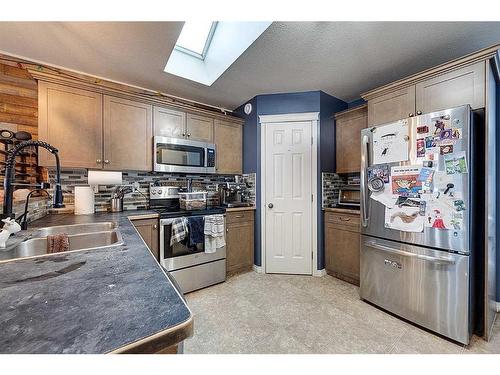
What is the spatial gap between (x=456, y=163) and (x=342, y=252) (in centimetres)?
150

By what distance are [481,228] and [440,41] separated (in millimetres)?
1551

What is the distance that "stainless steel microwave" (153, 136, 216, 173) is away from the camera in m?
2.51

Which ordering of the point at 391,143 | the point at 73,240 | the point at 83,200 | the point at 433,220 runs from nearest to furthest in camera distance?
the point at 73,240, the point at 433,220, the point at 391,143, the point at 83,200

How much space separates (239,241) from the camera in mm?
2863

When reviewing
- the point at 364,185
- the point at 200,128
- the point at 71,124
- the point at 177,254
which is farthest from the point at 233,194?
the point at 71,124

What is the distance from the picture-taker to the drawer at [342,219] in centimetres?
252

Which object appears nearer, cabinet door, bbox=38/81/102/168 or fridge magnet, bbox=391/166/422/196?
fridge magnet, bbox=391/166/422/196

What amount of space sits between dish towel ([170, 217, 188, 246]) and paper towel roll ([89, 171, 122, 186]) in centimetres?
76

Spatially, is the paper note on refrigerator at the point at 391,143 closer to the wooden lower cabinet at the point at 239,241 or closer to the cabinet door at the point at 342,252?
the cabinet door at the point at 342,252

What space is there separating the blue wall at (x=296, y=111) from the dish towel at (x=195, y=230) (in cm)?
83

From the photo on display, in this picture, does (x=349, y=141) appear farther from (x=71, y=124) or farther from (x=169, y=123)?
(x=71, y=124)

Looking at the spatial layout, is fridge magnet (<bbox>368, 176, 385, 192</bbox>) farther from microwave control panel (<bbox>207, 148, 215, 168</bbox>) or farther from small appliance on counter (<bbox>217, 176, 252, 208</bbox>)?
microwave control panel (<bbox>207, 148, 215, 168</bbox>)

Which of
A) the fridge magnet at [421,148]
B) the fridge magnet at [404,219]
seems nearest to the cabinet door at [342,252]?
the fridge magnet at [404,219]

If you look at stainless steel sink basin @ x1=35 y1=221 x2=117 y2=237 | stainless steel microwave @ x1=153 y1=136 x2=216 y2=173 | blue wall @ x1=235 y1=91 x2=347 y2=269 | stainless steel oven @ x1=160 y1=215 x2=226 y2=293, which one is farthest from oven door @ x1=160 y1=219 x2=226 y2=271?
blue wall @ x1=235 y1=91 x2=347 y2=269
